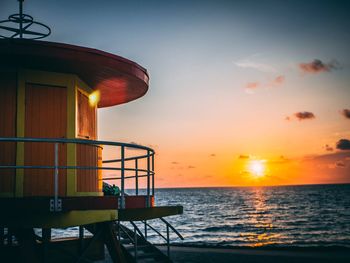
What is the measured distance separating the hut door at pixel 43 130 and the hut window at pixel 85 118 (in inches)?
20.9

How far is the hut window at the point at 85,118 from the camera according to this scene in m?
9.77

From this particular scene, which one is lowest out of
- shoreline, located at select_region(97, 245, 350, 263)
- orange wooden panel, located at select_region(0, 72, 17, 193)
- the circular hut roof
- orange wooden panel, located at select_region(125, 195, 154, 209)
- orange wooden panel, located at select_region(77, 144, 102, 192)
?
shoreline, located at select_region(97, 245, 350, 263)

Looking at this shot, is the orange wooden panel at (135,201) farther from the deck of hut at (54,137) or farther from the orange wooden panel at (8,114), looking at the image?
the orange wooden panel at (8,114)

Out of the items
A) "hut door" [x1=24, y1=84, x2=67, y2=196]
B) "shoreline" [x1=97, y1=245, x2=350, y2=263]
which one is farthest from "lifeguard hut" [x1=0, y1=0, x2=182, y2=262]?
"shoreline" [x1=97, y1=245, x2=350, y2=263]

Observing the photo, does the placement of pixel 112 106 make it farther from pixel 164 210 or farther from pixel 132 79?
pixel 164 210

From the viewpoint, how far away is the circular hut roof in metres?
8.39

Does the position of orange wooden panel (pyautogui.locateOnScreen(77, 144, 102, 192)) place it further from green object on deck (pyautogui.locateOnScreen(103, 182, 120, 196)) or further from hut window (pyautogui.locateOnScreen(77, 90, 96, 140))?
green object on deck (pyautogui.locateOnScreen(103, 182, 120, 196))

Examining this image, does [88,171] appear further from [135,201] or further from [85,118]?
[135,201]

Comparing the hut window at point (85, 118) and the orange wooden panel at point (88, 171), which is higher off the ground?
the hut window at point (85, 118)

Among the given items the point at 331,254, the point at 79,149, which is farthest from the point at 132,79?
the point at 331,254

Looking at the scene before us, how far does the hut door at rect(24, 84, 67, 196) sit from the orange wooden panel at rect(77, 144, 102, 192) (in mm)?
348

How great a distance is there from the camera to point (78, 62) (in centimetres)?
894

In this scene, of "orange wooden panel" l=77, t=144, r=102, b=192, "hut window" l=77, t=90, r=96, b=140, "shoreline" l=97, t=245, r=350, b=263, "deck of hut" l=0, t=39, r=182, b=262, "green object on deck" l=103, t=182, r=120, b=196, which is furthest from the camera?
"shoreline" l=97, t=245, r=350, b=263

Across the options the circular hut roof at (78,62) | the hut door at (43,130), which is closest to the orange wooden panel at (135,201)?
the hut door at (43,130)
